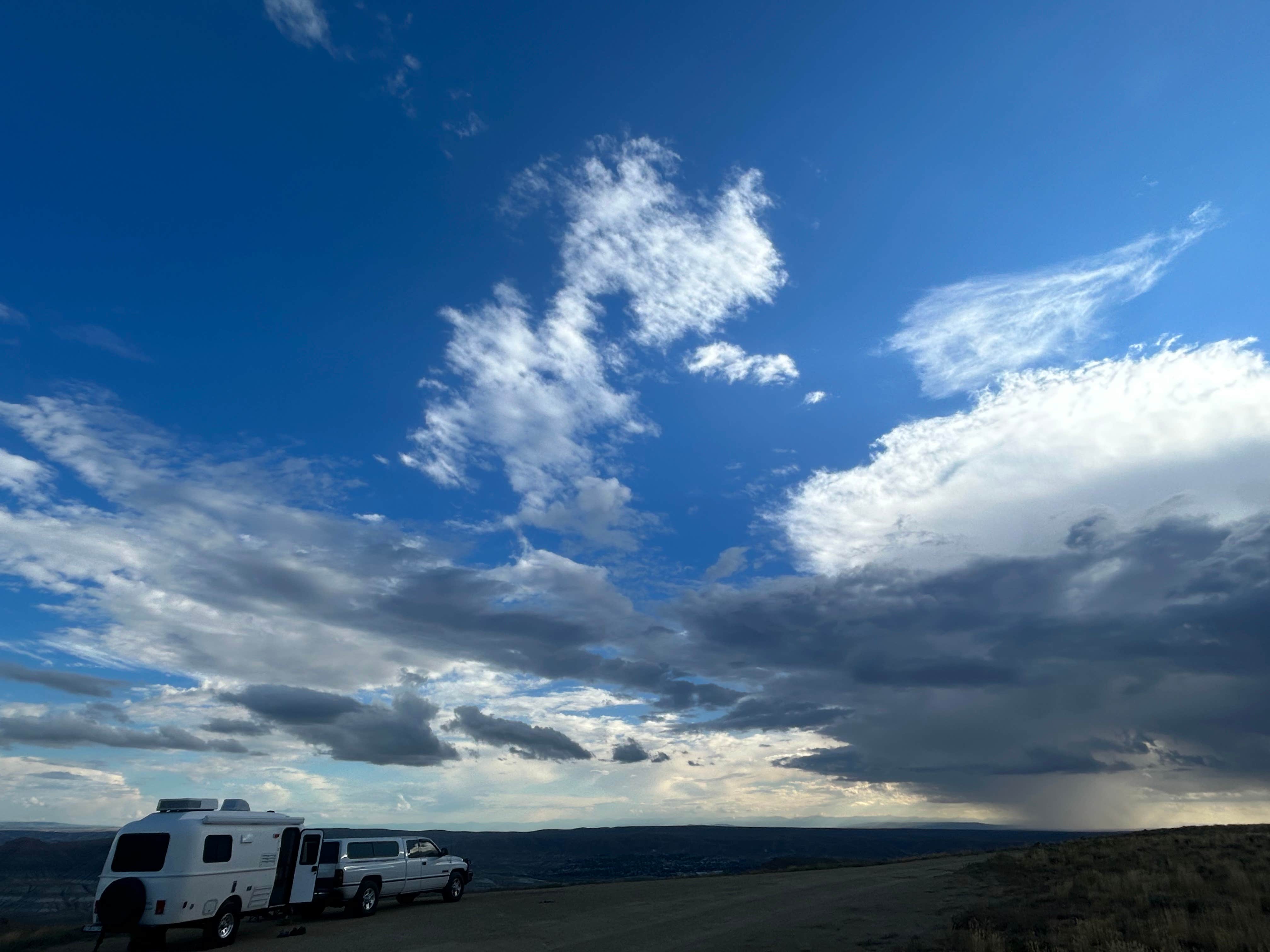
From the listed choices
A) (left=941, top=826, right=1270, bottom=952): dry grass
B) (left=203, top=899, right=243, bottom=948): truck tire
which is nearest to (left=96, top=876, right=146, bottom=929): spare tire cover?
(left=203, top=899, right=243, bottom=948): truck tire

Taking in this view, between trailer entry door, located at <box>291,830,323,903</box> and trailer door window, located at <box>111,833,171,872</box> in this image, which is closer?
trailer door window, located at <box>111,833,171,872</box>

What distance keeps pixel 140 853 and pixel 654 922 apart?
1417 cm

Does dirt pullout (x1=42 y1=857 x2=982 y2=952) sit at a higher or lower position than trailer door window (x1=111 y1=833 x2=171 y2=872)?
lower

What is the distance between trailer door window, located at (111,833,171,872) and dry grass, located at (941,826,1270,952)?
735 inches

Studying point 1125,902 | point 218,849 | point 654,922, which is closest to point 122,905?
point 218,849

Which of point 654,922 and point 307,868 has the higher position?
point 307,868

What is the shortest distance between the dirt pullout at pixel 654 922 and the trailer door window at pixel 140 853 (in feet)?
8.13

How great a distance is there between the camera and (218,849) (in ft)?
61.4

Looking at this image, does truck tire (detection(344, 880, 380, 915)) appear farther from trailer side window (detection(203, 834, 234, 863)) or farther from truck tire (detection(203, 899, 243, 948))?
trailer side window (detection(203, 834, 234, 863))

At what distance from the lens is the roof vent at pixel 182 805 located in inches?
756

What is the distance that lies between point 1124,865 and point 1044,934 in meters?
20.2

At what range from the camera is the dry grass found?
51.1 feet

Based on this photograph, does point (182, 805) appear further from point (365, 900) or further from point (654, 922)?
point (654, 922)

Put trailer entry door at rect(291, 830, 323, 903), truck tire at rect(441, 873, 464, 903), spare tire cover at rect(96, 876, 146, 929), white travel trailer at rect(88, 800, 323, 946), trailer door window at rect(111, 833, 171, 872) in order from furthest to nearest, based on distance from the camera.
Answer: truck tire at rect(441, 873, 464, 903) < trailer entry door at rect(291, 830, 323, 903) < trailer door window at rect(111, 833, 171, 872) < white travel trailer at rect(88, 800, 323, 946) < spare tire cover at rect(96, 876, 146, 929)
